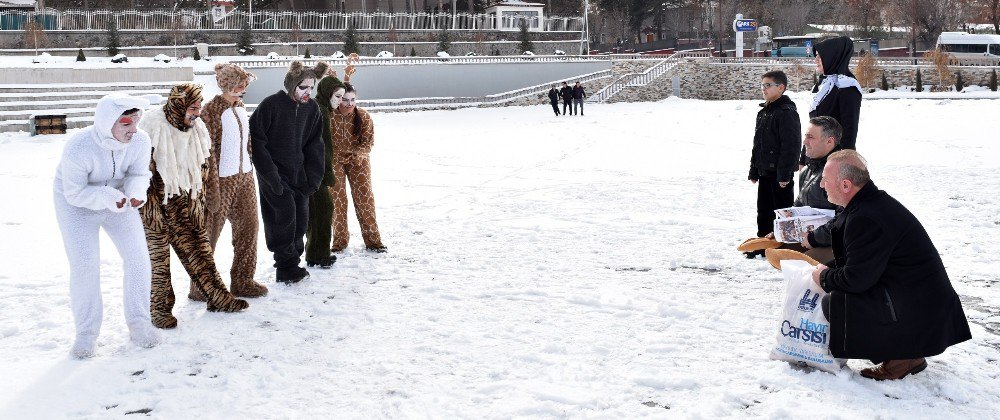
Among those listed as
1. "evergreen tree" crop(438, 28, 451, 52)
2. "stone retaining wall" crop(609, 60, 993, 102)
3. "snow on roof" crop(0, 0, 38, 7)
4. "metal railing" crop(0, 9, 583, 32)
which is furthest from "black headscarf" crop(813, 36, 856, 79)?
"snow on roof" crop(0, 0, 38, 7)

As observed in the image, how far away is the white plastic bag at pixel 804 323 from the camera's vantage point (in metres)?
4.40

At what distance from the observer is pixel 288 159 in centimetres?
657

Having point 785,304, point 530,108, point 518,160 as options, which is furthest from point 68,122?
point 785,304

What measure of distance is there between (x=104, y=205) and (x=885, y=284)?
13.3 ft

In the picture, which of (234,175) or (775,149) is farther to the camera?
(775,149)

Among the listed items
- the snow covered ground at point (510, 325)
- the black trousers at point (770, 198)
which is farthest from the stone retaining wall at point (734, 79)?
the black trousers at point (770, 198)

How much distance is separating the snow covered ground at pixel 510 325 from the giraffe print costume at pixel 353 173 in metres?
0.28

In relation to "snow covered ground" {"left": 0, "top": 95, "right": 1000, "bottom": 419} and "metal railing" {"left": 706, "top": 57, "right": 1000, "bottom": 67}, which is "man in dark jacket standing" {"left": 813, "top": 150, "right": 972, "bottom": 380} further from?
"metal railing" {"left": 706, "top": 57, "right": 1000, "bottom": 67}

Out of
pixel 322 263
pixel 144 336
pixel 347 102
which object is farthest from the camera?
pixel 347 102

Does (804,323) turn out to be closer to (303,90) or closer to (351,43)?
(303,90)

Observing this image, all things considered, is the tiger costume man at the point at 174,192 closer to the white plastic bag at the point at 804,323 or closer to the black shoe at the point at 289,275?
the black shoe at the point at 289,275

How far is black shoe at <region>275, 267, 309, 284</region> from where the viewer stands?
6.73 m

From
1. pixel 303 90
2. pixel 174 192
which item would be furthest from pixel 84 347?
pixel 303 90

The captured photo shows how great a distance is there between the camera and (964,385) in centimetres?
425
